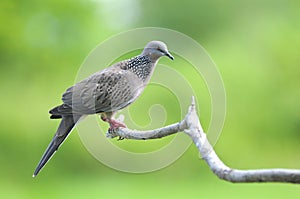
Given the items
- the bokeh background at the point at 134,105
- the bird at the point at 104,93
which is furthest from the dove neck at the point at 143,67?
the bokeh background at the point at 134,105

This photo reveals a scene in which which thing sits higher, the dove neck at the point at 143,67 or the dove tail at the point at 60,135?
the dove neck at the point at 143,67

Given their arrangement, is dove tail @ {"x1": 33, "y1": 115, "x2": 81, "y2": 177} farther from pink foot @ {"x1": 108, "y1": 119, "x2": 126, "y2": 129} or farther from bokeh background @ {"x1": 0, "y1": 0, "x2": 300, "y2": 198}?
bokeh background @ {"x1": 0, "y1": 0, "x2": 300, "y2": 198}

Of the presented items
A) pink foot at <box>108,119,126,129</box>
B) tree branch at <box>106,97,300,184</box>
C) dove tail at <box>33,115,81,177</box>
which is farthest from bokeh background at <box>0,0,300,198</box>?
tree branch at <box>106,97,300,184</box>

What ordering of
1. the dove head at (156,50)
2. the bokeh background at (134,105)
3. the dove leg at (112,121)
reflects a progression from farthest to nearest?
the bokeh background at (134,105) → the dove leg at (112,121) → the dove head at (156,50)

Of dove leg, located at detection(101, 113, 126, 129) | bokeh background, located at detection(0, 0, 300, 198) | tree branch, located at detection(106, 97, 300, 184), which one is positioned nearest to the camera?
tree branch, located at detection(106, 97, 300, 184)

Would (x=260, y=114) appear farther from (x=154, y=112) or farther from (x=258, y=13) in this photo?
(x=154, y=112)

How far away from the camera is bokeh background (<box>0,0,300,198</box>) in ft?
17.0

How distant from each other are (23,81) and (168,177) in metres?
1.62

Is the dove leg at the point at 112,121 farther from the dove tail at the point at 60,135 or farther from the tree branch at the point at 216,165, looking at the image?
the tree branch at the point at 216,165

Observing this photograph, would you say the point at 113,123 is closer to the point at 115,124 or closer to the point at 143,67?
the point at 115,124

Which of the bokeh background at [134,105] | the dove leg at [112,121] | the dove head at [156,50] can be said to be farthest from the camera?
the bokeh background at [134,105]

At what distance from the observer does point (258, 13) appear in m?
7.87

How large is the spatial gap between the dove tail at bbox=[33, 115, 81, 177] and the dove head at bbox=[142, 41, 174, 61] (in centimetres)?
27

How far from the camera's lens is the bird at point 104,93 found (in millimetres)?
1714
